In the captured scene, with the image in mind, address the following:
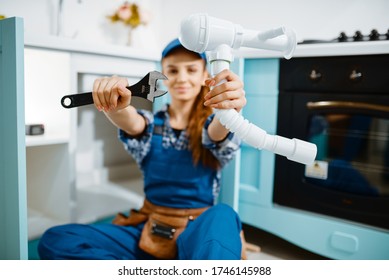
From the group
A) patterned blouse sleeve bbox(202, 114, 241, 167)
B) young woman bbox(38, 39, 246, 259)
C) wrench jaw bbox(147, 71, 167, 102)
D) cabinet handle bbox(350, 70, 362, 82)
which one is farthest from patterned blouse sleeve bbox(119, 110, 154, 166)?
cabinet handle bbox(350, 70, 362, 82)

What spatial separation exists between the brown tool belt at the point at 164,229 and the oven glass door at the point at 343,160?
32cm

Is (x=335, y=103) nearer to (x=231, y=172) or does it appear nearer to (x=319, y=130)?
(x=319, y=130)

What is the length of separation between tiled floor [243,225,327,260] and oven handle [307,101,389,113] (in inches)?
16.6

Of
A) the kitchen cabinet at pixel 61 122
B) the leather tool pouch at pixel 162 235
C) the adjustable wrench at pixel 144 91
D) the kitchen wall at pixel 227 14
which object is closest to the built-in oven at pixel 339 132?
the kitchen wall at pixel 227 14

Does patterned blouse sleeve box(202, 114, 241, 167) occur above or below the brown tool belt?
above

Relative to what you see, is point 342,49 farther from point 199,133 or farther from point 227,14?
point 199,133

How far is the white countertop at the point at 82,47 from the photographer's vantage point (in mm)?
851

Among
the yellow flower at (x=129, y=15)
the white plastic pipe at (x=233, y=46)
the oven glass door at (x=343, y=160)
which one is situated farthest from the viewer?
the yellow flower at (x=129, y=15)

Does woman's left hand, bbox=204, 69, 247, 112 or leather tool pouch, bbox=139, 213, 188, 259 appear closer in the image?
woman's left hand, bbox=204, 69, 247, 112

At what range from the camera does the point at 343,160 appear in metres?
0.95

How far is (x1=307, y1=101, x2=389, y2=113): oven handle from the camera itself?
2.82 ft

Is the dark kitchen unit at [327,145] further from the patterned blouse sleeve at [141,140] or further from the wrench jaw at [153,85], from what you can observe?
the wrench jaw at [153,85]

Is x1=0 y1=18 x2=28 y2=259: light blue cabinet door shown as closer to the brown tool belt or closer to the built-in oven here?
the brown tool belt

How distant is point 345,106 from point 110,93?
0.63 meters
